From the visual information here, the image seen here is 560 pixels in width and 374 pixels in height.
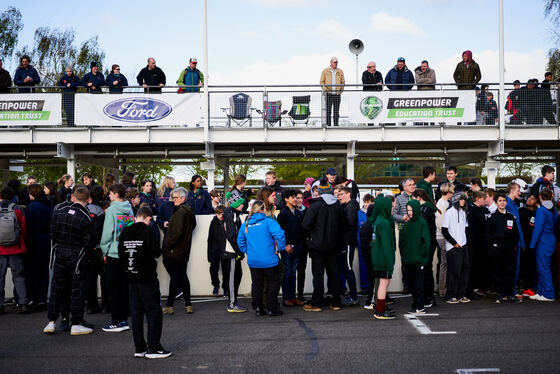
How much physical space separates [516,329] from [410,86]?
10982mm

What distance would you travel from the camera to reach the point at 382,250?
7805mm

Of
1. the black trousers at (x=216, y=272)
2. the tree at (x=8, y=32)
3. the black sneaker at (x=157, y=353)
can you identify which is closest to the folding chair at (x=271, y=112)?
the black trousers at (x=216, y=272)

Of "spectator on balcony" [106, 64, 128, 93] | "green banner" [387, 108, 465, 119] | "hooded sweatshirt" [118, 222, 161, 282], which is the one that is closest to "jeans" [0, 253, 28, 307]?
"hooded sweatshirt" [118, 222, 161, 282]

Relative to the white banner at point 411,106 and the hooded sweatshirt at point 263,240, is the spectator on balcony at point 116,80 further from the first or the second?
the hooded sweatshirt at point 263,240

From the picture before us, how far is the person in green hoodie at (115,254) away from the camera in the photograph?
24.0 feet

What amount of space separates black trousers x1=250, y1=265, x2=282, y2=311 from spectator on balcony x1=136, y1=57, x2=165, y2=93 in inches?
405

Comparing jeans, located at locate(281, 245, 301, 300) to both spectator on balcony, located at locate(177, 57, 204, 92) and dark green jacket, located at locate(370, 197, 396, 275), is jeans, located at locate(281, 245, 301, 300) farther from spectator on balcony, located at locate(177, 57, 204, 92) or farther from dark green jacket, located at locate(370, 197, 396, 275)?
spectator on balcony, located at locate(177, 57, 204, 92)

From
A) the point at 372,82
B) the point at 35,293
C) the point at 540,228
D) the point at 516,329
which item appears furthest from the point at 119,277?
the point at 372,82

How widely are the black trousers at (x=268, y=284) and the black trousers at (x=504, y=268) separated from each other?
3863 mm

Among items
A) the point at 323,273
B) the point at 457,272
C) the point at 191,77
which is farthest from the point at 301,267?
the point at 191,77

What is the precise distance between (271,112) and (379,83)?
11.3 feet

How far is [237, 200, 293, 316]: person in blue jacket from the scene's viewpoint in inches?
312

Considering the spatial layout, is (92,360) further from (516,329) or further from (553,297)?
(553,297)

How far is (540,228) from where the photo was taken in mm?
9312
